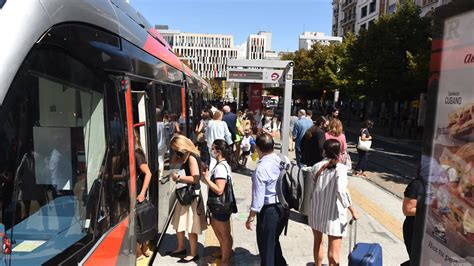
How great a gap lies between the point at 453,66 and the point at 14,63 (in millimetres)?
2006

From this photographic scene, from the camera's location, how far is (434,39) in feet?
7.04

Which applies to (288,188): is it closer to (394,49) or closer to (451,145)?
(451,145)

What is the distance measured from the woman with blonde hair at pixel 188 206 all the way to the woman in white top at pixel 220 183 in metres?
0.19

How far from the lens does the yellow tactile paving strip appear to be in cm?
711

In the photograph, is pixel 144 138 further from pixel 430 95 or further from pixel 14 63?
pixel 430 95

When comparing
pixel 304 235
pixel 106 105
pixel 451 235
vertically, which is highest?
pixel 106 105

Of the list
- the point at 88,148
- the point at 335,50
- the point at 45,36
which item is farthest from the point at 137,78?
the point at 335,50

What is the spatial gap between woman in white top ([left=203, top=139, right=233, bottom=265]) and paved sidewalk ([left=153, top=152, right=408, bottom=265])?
0.43 meters

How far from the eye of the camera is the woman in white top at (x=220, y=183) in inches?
189

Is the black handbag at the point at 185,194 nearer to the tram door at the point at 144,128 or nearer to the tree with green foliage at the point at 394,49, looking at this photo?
the tram door at the point at 144,128

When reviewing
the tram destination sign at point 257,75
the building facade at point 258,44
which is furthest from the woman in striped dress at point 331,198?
the building facade at point 258,44

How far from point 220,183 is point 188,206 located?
852 millimetres

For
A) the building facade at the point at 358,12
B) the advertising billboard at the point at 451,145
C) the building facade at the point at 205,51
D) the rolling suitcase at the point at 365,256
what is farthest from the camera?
the building facade at the point at 205,51

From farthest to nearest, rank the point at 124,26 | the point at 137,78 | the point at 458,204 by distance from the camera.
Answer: the point at 137,78 < the point at 124,26 < the point at 458,204
